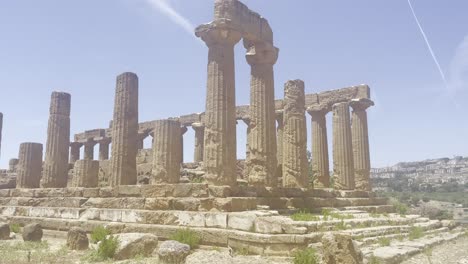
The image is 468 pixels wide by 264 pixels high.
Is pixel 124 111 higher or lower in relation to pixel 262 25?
lower

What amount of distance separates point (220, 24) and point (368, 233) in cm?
768

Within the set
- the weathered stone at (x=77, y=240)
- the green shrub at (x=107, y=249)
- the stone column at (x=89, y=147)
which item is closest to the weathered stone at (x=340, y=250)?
the green shrub at (x=107, y=249)

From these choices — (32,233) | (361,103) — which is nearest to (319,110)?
(361,103)

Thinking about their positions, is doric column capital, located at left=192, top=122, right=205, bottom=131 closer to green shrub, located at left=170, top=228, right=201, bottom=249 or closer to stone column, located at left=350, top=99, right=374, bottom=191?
stone column, located at left=350, top=99, right=374, bottom=191

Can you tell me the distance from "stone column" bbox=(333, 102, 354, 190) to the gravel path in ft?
29.4

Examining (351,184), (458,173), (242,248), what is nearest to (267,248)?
(242,248)

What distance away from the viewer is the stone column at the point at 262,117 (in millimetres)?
15398

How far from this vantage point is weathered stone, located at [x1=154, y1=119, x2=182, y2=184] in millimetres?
→ 15641

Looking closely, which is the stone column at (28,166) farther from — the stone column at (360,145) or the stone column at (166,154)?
the stone column at (360,145)

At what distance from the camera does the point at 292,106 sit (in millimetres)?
17609

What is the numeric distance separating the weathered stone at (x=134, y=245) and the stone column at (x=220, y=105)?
3065mm

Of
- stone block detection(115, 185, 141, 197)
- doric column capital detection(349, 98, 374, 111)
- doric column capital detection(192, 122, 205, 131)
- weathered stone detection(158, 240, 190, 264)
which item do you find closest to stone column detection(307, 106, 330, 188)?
doric column capital detection(349, 98, 374, 111)

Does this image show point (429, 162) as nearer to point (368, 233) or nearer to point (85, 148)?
point (85, 148)

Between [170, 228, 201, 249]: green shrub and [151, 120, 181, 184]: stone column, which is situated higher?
[151, 120, 181, 184]: stone column
